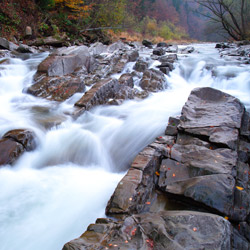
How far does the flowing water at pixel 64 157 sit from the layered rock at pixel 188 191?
662 millimetres

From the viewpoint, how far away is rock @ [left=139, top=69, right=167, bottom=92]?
809cm

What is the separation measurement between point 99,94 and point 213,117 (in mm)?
3406

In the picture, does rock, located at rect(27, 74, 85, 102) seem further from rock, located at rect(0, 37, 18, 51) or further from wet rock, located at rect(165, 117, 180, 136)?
rock, located at rect(0, 37, 18, 51)

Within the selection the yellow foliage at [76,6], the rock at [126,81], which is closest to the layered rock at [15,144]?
the rock at [126,81]

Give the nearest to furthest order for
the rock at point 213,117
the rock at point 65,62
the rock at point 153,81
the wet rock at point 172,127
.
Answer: the rock at point 213,117 → the wet rock at point 172,127 → the rock at point 65,62 → the rock at point 153,81

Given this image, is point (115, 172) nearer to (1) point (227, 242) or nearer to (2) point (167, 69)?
(1) point (227, 242)

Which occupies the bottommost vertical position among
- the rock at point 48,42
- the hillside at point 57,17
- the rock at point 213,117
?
the rock at point 213,117

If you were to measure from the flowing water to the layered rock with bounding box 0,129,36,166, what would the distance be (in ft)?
0.46

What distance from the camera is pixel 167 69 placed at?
9445mm

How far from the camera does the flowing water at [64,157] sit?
2.88 m

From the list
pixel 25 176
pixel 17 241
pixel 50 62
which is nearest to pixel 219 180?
pixel 17 241

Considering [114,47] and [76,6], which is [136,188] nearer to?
[114,47]

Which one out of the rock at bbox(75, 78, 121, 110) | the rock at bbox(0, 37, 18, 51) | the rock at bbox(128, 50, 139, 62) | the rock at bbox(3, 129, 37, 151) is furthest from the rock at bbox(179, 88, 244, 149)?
the rock at bbox(0, 37, 18, 51)

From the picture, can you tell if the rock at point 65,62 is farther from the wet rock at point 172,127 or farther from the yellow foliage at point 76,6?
the yellow foliage at point 76,6
